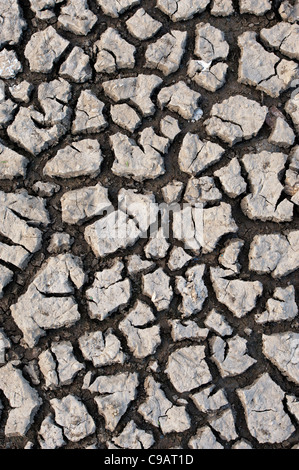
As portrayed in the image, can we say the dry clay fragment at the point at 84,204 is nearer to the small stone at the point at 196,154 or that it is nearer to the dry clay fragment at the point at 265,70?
the small stone at the point at 196,154

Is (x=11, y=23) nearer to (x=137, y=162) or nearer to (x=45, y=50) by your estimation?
(x=45, y=50)

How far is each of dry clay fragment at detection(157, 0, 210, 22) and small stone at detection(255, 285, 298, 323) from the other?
1273 mm

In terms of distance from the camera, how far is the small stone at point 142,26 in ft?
7.80

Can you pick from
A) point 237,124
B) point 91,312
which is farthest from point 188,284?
point 237,124

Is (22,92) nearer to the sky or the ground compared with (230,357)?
nearer to the sky

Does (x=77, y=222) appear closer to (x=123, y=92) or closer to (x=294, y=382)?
(x=123, y=92)

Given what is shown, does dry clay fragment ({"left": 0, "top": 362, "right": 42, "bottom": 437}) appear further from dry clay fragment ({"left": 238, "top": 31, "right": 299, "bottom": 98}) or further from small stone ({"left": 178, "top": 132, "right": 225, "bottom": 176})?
dry clay fragment ({"left": 238, "top": 31, "right": 299, "bottom": 98})

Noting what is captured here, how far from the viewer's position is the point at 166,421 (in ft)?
6.77

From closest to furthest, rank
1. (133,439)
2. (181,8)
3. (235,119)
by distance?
(133,439)
(235,119)
(181,8)

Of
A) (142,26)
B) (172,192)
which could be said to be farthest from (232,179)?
(142,26)

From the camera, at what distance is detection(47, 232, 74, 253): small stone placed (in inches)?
86.5

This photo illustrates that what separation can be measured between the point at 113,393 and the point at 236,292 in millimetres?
627

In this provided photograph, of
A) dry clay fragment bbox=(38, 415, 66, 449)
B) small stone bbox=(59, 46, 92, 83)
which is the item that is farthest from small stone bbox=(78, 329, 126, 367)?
small stone bbox=(59, 46, 92, 83)

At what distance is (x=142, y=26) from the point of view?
7.82 feet
